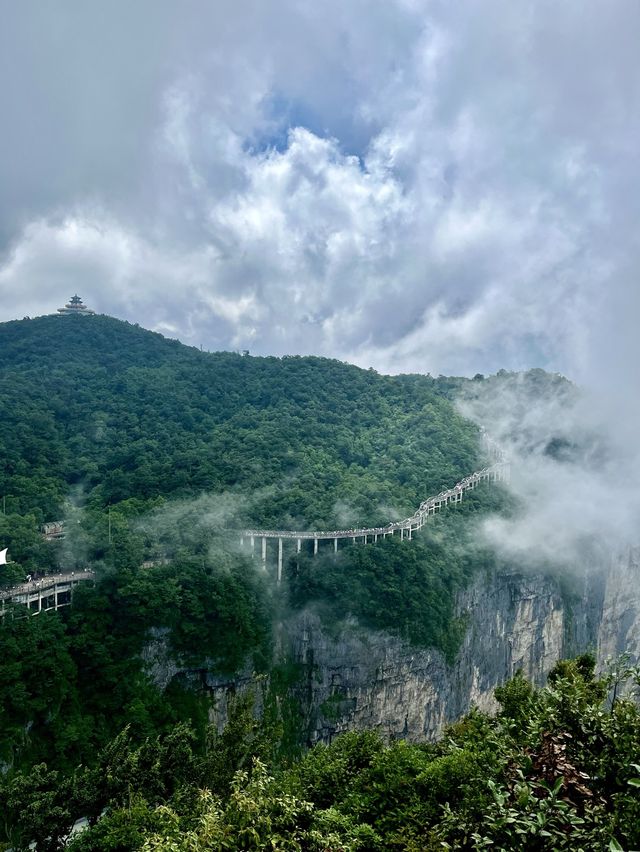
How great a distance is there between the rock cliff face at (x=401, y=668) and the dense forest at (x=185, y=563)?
1092 millimetres

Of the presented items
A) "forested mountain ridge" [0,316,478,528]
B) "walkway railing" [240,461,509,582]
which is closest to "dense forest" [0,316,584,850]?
"forested mountain ridge" [0,316,478,528]

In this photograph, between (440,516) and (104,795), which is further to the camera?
(440,516)

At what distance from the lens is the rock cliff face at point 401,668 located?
1864 inches

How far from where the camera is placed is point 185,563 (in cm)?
4516

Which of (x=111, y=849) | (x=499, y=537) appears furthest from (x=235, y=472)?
(x=111, y=849)

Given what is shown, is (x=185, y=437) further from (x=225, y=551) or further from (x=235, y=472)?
(x=225, y=551)

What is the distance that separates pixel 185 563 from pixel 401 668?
2051 cm

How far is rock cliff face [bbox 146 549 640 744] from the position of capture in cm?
4734

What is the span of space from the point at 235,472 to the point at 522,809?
52852 mm

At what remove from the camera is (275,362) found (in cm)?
9912

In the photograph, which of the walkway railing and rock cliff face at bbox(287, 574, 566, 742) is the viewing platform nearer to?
the walkway railing

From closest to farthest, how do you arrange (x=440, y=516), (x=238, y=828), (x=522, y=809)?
1. (x=522, y=809)
2. (x=238, y=828)
3. (x=440, y=516)

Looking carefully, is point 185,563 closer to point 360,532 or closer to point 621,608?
point 360,532

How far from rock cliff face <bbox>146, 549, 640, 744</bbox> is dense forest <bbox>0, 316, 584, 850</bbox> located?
1092 mm
